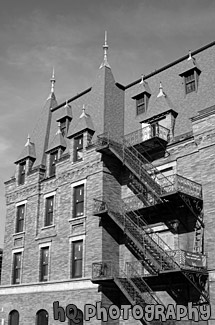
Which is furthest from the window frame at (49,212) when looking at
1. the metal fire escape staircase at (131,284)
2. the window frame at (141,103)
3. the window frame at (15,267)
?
the window frame at (141,103)

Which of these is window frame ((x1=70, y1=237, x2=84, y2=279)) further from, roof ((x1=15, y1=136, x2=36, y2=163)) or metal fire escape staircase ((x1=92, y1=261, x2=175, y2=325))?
roof ((x1=15, y1=136, x2=36, y2=163))

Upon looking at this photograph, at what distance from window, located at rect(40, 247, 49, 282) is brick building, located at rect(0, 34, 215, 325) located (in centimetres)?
7

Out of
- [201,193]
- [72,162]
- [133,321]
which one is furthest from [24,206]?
[201,193]

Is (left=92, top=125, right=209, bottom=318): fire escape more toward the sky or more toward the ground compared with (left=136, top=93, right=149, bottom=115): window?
more toward the ground

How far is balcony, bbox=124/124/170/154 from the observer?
89.1 feet

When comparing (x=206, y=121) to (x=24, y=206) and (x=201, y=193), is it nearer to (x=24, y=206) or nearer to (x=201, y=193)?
(x=201, y=193)

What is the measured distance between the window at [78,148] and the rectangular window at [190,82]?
7937 millimetres

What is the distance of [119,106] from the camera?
109ft

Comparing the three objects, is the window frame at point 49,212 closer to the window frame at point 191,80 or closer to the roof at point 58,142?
the roof at point 58,142

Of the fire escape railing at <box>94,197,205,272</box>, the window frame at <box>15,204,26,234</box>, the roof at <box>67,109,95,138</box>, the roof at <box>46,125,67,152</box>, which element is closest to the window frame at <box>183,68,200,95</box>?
the roof at <box>67,109,95,138</box>

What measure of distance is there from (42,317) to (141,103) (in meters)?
16.0

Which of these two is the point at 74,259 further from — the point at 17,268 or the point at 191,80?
the point at 191,80

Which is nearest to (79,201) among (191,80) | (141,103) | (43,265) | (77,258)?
(77,258)

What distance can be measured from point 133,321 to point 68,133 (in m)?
13.7
